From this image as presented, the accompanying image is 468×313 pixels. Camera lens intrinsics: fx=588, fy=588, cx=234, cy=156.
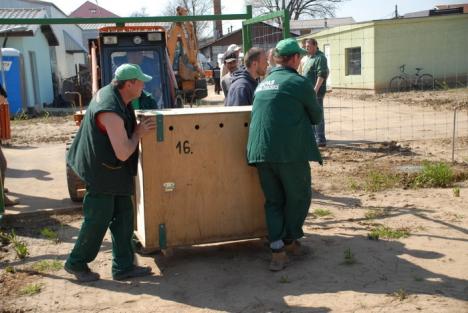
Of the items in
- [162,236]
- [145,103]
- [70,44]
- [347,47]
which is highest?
[70,44]

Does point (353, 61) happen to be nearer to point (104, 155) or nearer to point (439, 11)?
point (439, 11)

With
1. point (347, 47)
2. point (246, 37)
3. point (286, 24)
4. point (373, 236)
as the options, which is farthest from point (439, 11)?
point (373, 236)

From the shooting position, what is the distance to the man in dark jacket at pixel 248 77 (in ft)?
19.2

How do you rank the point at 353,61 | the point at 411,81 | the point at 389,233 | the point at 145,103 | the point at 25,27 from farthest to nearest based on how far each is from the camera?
1. the point at 353,61
2. the point at 411,81
3. the point at 25,27
4. the point at 145,103
5. the point at 389,233

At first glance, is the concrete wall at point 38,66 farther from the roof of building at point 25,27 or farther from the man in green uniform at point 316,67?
the man in green uniform at point 316,67

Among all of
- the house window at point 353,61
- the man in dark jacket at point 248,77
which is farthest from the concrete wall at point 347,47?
the man in dark jacket at point 248,77

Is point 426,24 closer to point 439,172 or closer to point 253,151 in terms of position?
point 439,172

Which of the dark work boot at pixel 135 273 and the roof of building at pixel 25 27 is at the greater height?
the roof of building at pixel 25 27

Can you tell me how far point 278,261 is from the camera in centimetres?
496

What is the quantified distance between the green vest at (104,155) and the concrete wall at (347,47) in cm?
2241

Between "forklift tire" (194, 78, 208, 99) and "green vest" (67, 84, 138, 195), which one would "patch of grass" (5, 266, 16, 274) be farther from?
"forklift tire" (194, 78, 208, 99)

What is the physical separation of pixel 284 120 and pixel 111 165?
1.42m

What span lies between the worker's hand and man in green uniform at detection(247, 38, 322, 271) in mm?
826

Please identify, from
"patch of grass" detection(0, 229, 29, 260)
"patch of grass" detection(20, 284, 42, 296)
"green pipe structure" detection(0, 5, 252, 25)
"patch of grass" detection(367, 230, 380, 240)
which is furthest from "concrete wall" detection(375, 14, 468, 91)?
"patch of grass" detection(20, 284, 42, 296)
